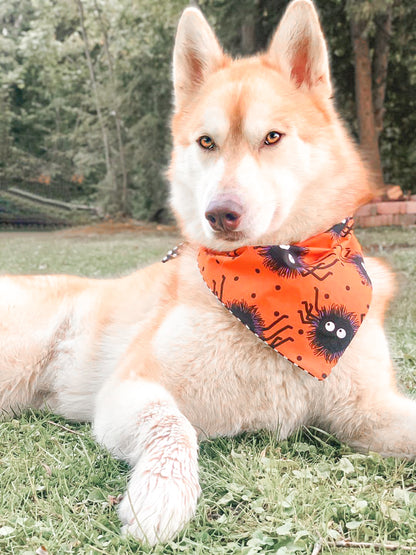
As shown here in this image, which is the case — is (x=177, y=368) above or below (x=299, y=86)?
below

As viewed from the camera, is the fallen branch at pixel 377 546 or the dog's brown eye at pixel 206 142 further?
the dog's brown eye at pixel 206 142

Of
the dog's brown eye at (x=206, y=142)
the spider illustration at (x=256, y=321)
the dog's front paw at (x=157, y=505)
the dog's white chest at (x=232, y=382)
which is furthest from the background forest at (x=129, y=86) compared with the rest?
the dog's front paw at (x=157, y=505)

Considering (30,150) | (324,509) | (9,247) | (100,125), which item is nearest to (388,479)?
(324,509)

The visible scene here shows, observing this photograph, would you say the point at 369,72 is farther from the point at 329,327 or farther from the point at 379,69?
the point at 329,327

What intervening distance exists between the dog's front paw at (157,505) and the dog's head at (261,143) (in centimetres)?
93

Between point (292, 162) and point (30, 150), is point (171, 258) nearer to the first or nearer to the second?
point (292, 162)

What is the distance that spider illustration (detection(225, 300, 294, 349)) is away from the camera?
2250 millimetres

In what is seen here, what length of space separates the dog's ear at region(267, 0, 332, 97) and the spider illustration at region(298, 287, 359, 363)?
3.20 feet

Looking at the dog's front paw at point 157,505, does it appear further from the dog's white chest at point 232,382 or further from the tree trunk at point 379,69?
the tree trunk at point 379,69

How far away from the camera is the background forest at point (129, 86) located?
12852 millimetres

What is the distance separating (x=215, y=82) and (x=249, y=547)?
1.95 meters

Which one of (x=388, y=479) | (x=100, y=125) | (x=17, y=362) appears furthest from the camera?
(x=100, y=125)

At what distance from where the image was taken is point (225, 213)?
2109mm

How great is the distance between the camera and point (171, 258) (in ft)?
9.96
